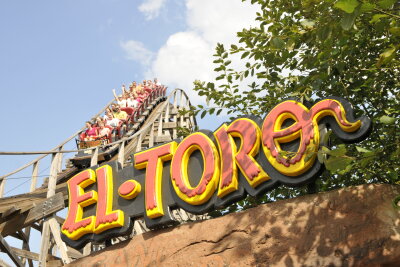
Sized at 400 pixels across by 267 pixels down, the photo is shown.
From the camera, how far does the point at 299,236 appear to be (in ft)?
18.7

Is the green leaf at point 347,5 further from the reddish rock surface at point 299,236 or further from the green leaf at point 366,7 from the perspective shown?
the reddish rock surface at point 299,236

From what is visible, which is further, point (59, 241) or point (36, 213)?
point (36, 213)

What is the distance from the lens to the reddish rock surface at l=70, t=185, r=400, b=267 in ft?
17.2

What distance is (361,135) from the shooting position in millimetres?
5660

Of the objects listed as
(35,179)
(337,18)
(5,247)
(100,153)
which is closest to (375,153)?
(337,18)

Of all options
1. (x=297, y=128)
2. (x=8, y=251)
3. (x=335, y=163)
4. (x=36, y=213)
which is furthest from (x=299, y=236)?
(x=8, y=251)

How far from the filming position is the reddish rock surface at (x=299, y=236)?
5.23 metres

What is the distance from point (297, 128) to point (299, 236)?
4.50ft

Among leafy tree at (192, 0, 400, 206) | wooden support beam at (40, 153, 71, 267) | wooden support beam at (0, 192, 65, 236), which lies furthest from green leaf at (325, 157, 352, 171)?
wooden support beam at (0, 192, 65, 236)

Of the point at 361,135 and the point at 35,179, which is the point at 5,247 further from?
the point at 361,135

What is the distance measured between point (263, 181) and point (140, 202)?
2.23 m

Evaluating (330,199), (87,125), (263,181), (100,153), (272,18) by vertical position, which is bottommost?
(330,199)

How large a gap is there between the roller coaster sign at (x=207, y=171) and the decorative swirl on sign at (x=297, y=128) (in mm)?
12

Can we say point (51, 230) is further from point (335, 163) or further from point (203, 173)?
point (335, 163)
